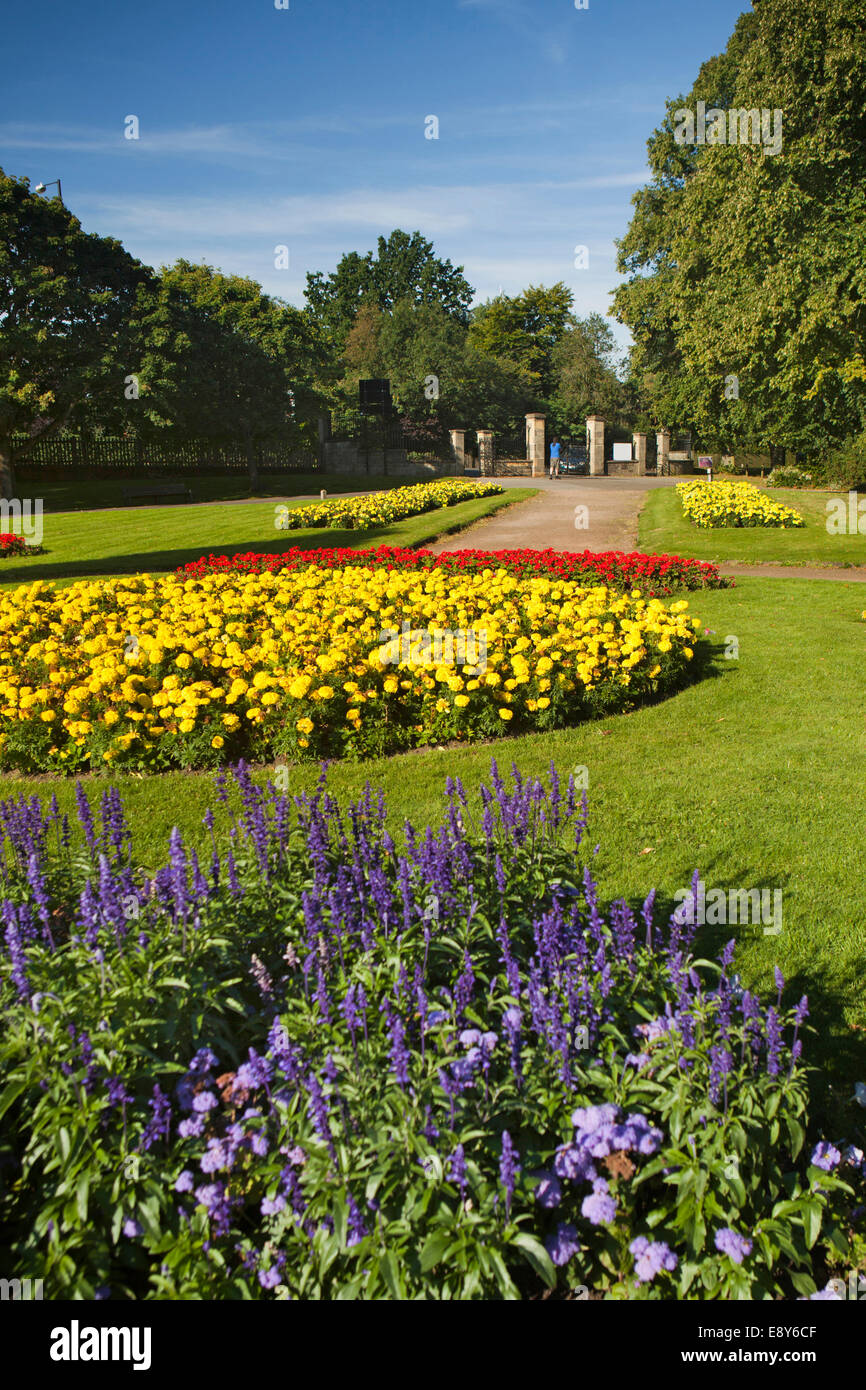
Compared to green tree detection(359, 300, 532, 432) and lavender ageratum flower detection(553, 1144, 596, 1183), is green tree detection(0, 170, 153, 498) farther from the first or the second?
lavender ageratum flower detection(553, 1144, 596, 1183)

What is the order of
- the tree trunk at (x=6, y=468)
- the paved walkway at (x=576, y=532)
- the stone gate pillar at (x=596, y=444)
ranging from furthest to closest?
the stone gate pillar at (x=596, y=444) < the tree trunk at (x=6, y=468) < the paved walkway at (x=576, y=532)

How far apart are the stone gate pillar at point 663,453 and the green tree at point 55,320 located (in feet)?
80.6

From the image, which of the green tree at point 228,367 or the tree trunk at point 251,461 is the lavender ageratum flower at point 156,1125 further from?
the tree trunk at point 251,461

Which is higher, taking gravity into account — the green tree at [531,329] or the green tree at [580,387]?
the green tree at [531,329]

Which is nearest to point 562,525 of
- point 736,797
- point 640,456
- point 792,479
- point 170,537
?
point 170,537

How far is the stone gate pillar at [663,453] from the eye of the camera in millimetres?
42938

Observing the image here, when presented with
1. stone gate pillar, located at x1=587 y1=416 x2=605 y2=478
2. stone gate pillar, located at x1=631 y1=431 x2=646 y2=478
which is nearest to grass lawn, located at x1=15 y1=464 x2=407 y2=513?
stone gate pillar, located at x1=587 y1=416 x2=605 y2=478

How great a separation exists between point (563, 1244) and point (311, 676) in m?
4.72

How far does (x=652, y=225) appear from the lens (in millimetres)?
36750

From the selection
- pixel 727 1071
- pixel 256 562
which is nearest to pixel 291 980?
pixel 727 1071

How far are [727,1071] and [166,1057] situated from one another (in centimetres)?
154

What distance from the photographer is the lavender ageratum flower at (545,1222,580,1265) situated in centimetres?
214

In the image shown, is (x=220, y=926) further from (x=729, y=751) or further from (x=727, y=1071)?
(x=729, y=751)

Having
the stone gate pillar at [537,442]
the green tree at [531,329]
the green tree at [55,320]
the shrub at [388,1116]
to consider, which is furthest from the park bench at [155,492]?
the green tree at [531,329]
